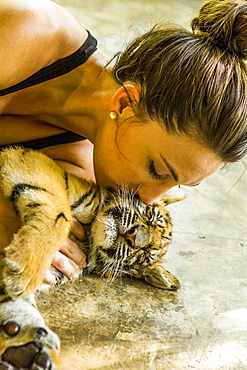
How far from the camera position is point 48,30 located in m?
1.58

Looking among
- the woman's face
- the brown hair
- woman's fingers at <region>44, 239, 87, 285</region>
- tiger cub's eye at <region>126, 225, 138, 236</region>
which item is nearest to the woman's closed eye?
the woman's face

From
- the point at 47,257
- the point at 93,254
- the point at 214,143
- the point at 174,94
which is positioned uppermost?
the point at 174,94

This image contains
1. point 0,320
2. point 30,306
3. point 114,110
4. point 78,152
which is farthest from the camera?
point 78,152

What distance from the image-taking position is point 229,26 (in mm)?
1429

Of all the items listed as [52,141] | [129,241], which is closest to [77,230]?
[129,241]

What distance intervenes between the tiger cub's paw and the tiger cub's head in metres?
0.48

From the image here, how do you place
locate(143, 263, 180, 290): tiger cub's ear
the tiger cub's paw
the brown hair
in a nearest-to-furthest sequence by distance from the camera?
the tiger cub's paw, the brown hair, locate(143, 263, 180, 290): tiger cub's ear

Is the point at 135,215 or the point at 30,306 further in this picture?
the point at 135,215

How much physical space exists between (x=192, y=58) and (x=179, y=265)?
0.99 metres

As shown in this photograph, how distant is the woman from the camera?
141 centimetres

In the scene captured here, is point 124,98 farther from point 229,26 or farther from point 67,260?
point 67,260

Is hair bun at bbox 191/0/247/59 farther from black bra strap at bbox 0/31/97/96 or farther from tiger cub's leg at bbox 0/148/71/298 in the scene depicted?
tiger cub's leg at bbox 0/148/71/298

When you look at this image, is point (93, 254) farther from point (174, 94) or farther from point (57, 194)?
point (174, 94)

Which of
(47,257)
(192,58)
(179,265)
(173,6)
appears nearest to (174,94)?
(192,58)
